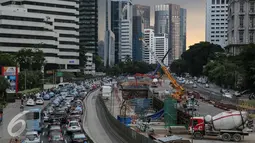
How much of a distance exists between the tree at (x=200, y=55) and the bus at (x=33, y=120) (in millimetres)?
134948

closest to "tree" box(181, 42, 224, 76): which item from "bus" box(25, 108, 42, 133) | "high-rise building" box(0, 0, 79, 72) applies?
"high-rise building" box(0, 0, 79, 72)

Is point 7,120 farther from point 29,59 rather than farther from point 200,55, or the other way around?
point 200,55

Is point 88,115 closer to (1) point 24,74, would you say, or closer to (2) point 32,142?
(2) point 32,142

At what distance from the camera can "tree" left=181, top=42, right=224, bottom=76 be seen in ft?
593

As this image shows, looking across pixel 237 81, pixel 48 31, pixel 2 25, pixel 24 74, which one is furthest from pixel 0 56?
pixel 237 81

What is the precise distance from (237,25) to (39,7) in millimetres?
69674

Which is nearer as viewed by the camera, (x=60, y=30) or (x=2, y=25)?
(x=2, y=25)

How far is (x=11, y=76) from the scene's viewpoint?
79438 mm

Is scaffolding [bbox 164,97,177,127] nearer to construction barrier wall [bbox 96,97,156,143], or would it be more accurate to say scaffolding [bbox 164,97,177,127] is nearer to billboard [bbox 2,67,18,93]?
construction barrier wall [bbox 96,97,156,143]

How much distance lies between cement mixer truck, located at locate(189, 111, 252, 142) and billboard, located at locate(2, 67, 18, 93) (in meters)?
45.7

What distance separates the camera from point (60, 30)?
165m

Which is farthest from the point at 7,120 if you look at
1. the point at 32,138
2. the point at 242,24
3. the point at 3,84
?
the point at 242,24

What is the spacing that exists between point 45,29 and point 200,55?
69462 mm

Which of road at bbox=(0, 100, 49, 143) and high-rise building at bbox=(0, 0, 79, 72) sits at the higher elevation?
high-rise building at bbox=(0, 0, 79, 72)
